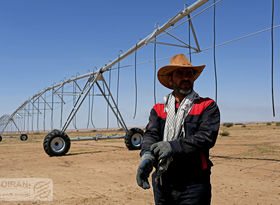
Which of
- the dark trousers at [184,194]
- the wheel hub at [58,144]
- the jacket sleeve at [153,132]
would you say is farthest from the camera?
the wheel hub at [58,144]

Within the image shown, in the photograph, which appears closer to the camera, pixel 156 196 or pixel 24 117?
pixel 156 196

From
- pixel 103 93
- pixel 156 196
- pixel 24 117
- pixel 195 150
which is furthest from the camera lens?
pixel 24 117

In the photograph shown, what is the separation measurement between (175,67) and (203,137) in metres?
0.65

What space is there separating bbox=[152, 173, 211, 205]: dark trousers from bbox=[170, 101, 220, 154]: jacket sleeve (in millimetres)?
293

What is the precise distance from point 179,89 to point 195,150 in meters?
0.54

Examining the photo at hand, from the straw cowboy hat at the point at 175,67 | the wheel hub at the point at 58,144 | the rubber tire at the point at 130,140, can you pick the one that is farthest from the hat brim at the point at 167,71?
the rubber tire at the point at 130,140

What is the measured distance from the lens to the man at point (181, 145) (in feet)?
6.68

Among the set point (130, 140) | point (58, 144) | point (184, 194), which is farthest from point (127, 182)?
point (130, 140)

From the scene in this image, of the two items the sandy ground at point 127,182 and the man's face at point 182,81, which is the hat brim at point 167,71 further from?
the sandy ground at point 127,182

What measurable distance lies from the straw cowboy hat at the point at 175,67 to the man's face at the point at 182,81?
5cm

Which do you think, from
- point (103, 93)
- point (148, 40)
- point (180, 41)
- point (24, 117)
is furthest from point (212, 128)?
point (24, 117)

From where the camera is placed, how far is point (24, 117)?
1599 inches

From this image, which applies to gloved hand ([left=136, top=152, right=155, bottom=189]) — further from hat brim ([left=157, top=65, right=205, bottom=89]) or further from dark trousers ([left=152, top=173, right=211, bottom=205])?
hat brim ([left=157, top=65, right=205, bottom=89])

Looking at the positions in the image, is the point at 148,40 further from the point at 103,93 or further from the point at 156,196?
the point at 156,196
